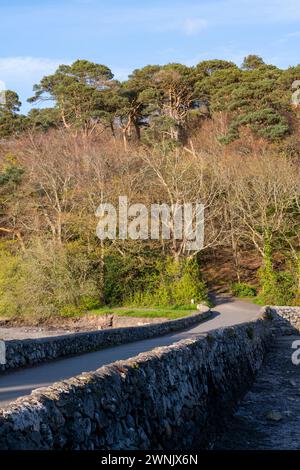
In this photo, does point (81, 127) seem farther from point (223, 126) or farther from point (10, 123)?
point (223, 126)

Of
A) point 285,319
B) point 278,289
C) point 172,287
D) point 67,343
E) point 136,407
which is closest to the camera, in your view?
point 136,407

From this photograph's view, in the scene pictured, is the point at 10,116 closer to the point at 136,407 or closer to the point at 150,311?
the point at 150,311

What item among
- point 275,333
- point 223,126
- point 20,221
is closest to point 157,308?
point 275,333

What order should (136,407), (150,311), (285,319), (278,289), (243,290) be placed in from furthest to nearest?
(243,290)
(278,289)
(150,311)
(285,319)
(136,407)

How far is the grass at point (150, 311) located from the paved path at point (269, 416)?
14.3 metres

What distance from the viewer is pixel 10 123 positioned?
59.2 m

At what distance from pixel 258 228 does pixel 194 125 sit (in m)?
20.3

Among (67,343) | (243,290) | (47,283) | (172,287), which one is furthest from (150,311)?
(67,343)

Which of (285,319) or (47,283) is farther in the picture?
(47,283)

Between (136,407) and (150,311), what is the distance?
92.5 feet

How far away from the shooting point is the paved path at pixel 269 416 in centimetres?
1030

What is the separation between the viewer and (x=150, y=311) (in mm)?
35125

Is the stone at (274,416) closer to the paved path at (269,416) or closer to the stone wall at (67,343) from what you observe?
the paved path at (269,416)

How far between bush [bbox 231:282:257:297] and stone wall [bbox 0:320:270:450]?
31156mm
